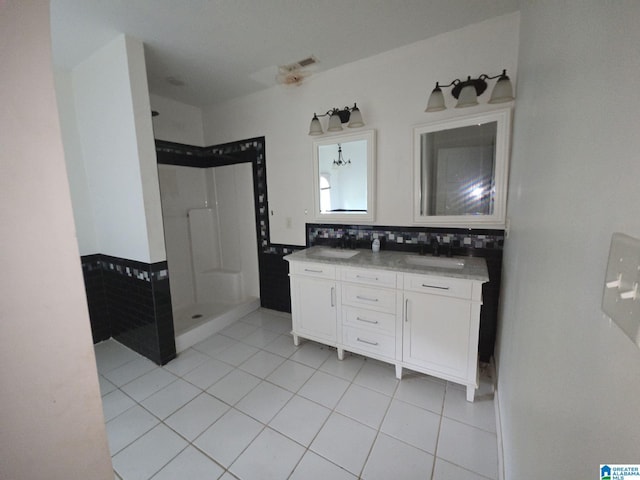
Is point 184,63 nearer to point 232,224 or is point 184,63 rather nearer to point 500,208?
point 232,224

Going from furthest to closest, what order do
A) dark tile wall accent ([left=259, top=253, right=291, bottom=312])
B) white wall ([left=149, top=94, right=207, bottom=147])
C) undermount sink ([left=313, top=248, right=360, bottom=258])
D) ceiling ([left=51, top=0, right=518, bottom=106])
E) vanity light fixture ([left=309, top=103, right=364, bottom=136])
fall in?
dark tile wall accent ([left=259, top=253, right=291, bottom=312])
white wall ([left=149, top=94, right=207, bottom=147])
undermount sink ([left=313, top=248, right=360, bottom=258])
vanity light fixture ([left=309, top=103, right=364, bottom=136])
ceiling ([left=51, top=0, right=518, bottom=106])

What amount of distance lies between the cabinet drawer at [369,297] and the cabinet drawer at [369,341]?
214mm

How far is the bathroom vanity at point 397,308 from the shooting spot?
1.62m

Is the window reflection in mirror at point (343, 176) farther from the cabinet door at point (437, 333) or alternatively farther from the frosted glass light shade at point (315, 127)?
the cabinet door at point (437, 333)

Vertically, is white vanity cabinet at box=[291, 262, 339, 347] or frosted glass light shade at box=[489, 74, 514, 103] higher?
frosted glass light shade at box=[489, 74, 514, 103]

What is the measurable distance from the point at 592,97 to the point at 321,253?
2.10 metres

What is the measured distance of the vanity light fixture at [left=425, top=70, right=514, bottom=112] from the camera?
5.33 feet

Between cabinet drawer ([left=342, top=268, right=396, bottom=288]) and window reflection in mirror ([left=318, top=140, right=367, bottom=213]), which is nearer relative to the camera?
cabinet drawer ([left=342, top=268, right=396, bottom=288])

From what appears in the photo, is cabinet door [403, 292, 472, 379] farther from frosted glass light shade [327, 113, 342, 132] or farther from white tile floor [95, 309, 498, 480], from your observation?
frosted glass light shade [327, 113, 342, 132]

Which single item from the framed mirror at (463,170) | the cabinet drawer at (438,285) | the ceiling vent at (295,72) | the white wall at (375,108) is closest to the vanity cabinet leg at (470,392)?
the cabinet drawer at (438,285)

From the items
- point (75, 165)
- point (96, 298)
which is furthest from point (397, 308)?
point (75, 165)

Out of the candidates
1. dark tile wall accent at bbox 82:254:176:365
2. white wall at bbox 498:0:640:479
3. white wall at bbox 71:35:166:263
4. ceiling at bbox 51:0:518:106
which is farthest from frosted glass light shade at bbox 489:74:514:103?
dark tile wall accent at bbox 82:254:176:365

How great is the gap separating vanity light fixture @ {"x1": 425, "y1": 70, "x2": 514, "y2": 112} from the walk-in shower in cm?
204
